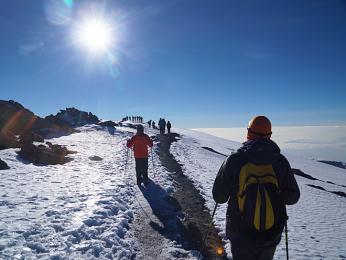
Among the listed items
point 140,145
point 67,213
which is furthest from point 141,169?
point 67,213

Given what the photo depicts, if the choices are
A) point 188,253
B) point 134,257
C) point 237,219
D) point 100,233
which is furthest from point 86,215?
point 237,219

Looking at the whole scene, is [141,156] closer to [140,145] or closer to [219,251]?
[140,145]

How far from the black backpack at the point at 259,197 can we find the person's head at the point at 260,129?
584mm

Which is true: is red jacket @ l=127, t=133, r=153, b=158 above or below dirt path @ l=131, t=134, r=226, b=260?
above

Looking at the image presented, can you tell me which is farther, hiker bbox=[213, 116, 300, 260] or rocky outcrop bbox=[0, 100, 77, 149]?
rocky outcrop bbox=[0, 100, 77, 149]

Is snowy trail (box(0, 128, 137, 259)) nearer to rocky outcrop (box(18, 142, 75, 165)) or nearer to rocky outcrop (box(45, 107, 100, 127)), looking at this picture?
A: rocky outcrop (box(18, 142, 75, 165))

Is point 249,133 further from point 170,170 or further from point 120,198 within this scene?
point 170,170

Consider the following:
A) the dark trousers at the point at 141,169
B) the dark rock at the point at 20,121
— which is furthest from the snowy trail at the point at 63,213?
the dark rock at the point at 20,121

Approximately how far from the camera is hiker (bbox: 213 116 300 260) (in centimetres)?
507

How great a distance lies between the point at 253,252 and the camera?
5.30 meters

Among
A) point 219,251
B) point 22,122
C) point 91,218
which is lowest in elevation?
point 219,251

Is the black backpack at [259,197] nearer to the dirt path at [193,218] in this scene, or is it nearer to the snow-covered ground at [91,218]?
the dirt path at [193,218]

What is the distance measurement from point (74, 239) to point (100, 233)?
1.00 meters

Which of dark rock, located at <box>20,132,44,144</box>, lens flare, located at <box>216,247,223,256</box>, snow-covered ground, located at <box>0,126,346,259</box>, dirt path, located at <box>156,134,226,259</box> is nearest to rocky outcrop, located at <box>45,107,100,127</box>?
dark rock, located at <box>20,132,44,144</box>
